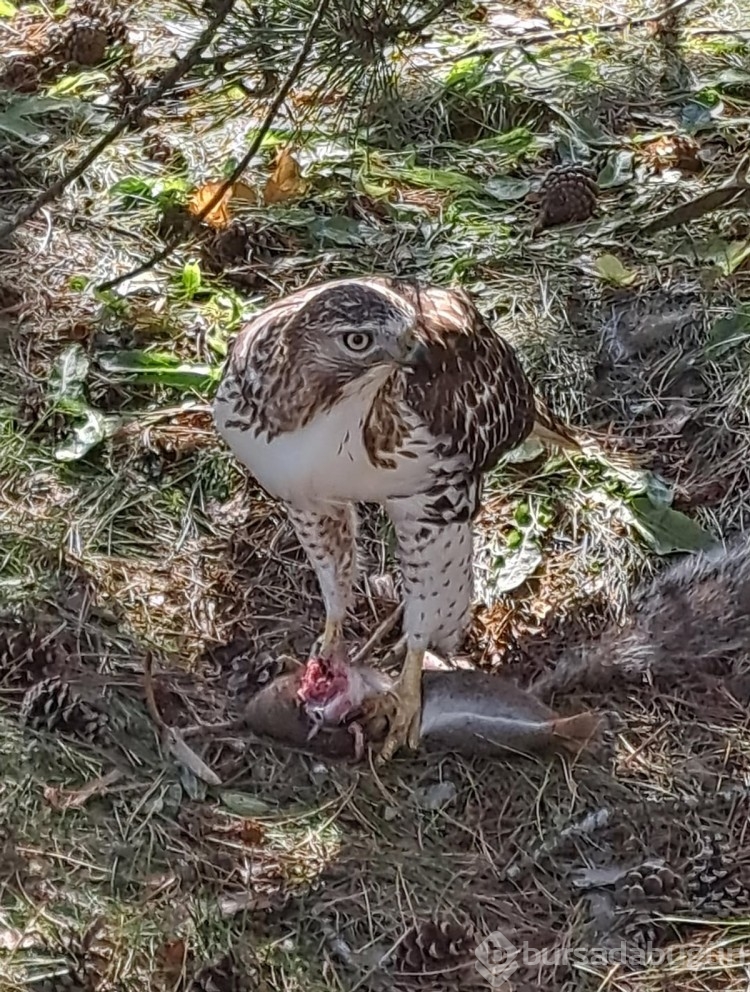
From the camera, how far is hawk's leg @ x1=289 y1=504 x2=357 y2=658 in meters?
2.49

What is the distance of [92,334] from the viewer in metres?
3.39

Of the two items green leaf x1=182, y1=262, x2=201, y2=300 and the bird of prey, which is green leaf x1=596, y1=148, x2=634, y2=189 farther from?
the bird of prey

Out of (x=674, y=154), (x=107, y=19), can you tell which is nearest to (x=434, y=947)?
(x=674, y=154)

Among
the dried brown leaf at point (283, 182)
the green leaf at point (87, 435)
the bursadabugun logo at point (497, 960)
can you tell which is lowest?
the bursadabugun logo at point (497, 960)

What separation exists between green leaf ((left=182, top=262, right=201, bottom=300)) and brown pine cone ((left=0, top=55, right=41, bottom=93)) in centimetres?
112

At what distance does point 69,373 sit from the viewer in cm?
328

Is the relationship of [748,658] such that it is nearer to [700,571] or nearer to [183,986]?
[700,571]

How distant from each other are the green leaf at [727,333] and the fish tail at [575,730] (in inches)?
48.3

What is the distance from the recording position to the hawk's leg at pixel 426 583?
230 centimetres

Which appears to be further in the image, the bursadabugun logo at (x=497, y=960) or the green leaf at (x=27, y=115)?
the green leaf at (x=27, y=115)

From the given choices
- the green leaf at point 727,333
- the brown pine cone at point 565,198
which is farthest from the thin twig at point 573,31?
the green leaf at point 727,333

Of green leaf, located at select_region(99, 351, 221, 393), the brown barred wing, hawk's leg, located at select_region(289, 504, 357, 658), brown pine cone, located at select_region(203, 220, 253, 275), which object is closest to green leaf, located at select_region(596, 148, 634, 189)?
brown pine cone, located at select_region(203, 220, 253, 275)

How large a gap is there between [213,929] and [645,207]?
8.29 ft

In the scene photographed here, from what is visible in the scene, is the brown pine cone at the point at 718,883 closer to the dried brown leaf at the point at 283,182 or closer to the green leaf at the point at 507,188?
the green leaf at the point at 507,188
